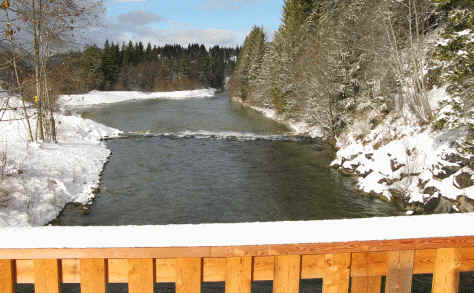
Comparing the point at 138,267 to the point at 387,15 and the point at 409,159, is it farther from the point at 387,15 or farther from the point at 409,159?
the point at 387,15

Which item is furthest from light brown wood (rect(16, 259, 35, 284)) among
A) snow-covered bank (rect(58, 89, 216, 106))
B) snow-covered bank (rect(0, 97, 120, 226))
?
snow-covered bank (rect(58, 89, 216, 106))

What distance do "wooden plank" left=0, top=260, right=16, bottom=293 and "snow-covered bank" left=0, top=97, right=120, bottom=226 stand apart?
5008 millimetres

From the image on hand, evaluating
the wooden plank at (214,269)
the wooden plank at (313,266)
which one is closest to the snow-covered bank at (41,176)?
the wooden plank at (214,269)

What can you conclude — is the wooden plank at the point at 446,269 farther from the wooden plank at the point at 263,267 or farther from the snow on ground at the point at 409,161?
the snow on ground at the point at 409,161

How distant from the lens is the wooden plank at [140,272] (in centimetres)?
172

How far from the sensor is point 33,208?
9344mm

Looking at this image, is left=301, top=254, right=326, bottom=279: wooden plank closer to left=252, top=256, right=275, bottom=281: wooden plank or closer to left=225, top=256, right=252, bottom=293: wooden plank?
left=252, top=256, right=275, bottom=281: wooden plank

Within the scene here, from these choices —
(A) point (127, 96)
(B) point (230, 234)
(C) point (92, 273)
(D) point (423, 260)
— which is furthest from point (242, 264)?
(A) point (127, 96)

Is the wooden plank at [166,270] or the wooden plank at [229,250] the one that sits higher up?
the wooden plank at [229,250]

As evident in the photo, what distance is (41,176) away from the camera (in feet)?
36.1

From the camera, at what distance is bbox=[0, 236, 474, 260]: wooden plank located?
→ 165 cm

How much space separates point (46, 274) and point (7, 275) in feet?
0.55

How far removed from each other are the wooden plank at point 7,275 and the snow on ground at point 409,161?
35.8ft

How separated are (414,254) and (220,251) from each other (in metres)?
0.98
